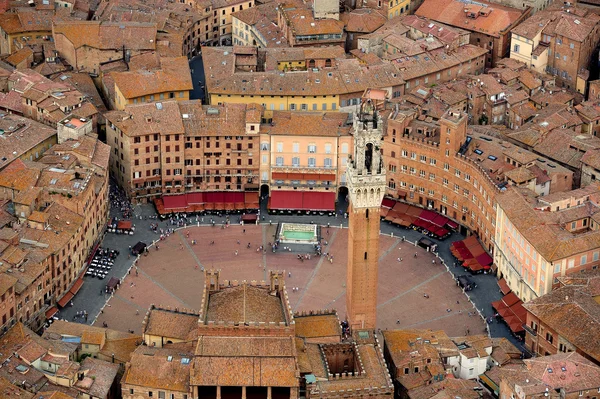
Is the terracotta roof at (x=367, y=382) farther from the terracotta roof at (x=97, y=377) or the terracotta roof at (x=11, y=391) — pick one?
the terracotta roof at (x=11, y=391)

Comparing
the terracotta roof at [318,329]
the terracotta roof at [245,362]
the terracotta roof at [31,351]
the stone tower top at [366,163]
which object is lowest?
the terracotta roof at [31,351]

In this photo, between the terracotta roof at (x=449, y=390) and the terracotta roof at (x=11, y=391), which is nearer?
the terracotta roof at (x=11, y=391)

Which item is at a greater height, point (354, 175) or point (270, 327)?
point (354, 175)

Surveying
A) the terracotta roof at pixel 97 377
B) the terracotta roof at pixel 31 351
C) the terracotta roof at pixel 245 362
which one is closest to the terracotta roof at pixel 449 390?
the terracotta roof at pixel 245 362

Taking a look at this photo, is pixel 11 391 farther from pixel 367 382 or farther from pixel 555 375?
pixel 555 375

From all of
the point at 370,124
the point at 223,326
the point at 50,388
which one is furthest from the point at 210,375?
the point at 370,124

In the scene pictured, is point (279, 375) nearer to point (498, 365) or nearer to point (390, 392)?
point (390, 392)
